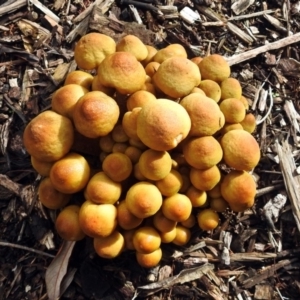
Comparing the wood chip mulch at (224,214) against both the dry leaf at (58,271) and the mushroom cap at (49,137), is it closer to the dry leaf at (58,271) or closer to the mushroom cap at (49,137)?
the dry leaf at (58,271)

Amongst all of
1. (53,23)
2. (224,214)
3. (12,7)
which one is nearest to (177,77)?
(224,214)

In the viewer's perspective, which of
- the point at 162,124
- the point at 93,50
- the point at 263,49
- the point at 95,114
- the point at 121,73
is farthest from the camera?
the point at 263,49

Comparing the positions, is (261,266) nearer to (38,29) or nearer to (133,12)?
(133,12)

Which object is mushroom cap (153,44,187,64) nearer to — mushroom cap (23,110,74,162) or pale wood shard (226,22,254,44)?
mushroom cap (23,110,74,162)

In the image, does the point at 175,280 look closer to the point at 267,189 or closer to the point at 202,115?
the point at 267,189

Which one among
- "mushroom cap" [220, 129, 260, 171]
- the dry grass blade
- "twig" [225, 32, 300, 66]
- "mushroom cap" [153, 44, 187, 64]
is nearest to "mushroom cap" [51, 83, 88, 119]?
"mushroom cap" [153, 44, 187, 64]

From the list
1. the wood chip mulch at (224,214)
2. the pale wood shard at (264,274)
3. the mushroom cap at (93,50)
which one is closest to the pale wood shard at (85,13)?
the wood chip mulch at (224,214)

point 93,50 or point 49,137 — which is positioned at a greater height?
point 93,50
